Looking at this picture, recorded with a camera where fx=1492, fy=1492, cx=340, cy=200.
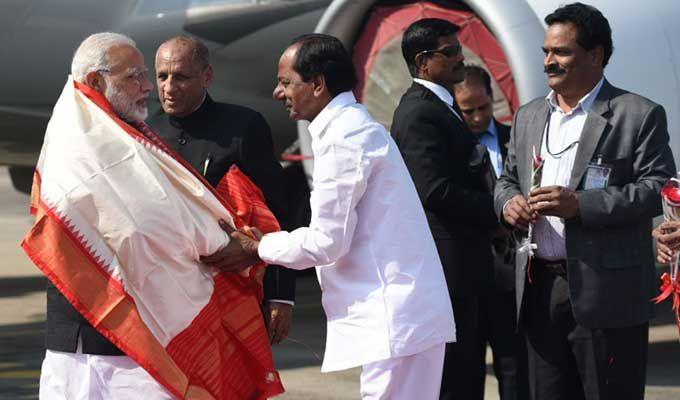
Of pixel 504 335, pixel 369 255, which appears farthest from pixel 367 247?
pixel 504 335

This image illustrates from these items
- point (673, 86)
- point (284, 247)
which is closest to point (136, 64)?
point (284, 247)

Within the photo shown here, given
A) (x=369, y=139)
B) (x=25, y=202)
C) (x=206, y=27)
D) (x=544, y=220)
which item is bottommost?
(x=25, y=202)

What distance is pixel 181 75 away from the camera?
14.5 ft

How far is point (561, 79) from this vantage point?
430 cm

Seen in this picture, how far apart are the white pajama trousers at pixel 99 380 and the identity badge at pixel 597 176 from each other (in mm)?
1350

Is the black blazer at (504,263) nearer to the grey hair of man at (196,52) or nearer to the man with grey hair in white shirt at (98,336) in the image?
the grey hair of man at (196,52)

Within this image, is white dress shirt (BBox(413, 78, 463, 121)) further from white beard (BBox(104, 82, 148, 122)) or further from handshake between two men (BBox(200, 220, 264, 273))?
white beard (BBox(104, 82, 148, 122))

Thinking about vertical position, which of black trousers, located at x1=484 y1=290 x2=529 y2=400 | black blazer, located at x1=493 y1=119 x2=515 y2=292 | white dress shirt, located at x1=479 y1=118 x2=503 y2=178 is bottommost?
black trousers, located at x1=484 y1=290 x2=529 y2=400

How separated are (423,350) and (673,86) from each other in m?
3.43

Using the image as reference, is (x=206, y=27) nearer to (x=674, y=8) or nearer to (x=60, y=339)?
(x=674, y=8)

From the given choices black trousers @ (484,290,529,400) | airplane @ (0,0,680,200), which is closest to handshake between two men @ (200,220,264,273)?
black trousers @ (484,290,529,400)

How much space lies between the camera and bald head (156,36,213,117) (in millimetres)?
4410

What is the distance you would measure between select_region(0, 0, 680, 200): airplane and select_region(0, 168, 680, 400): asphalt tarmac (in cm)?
93

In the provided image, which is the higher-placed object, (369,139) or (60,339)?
(369,139)
